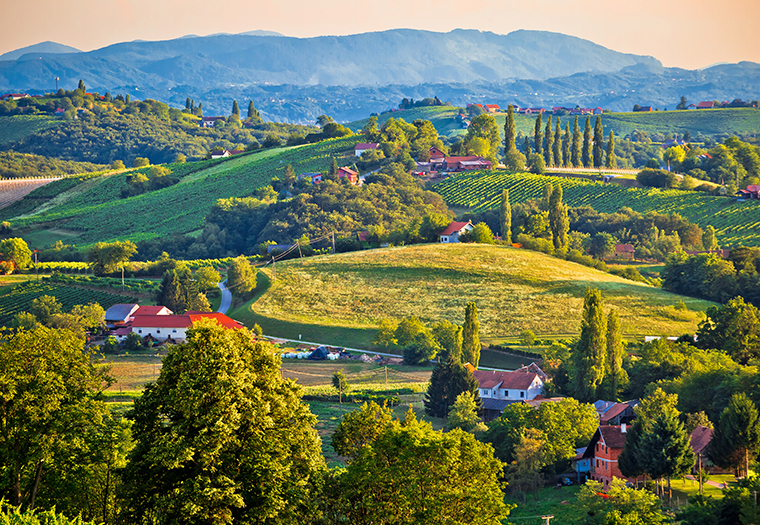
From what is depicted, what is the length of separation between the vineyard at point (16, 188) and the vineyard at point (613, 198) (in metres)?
87.6

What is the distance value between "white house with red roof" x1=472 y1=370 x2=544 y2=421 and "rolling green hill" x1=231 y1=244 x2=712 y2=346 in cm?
1210

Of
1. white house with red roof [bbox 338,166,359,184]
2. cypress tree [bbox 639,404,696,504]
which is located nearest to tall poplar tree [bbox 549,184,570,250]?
white house with red roof [bbox 338,166,359,184]

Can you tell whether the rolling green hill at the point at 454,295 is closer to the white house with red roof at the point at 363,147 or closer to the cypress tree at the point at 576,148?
the cypress tree at the point at 576,148

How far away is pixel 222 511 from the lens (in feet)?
66.0

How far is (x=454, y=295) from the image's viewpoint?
260ft

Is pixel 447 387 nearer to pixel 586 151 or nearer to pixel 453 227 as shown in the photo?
pixel 453 227

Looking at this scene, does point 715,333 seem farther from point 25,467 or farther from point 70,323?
point 70,323

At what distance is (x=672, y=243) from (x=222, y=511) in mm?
91953

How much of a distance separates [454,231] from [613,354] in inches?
1979

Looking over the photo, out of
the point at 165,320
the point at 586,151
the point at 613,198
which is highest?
the point at 586,151

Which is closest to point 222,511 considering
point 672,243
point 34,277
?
point 34,277

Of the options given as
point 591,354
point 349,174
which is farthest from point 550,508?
point 349,174

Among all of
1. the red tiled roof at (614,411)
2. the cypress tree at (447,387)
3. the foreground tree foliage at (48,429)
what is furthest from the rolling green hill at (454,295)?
the foreground tree foliage at (48,429)

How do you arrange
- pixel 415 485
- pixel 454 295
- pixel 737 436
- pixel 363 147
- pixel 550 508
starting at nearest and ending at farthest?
pixel 415 485 → pixel 550 508 → pixel 737 436 → pixel 454 295 → pixel 363 147
